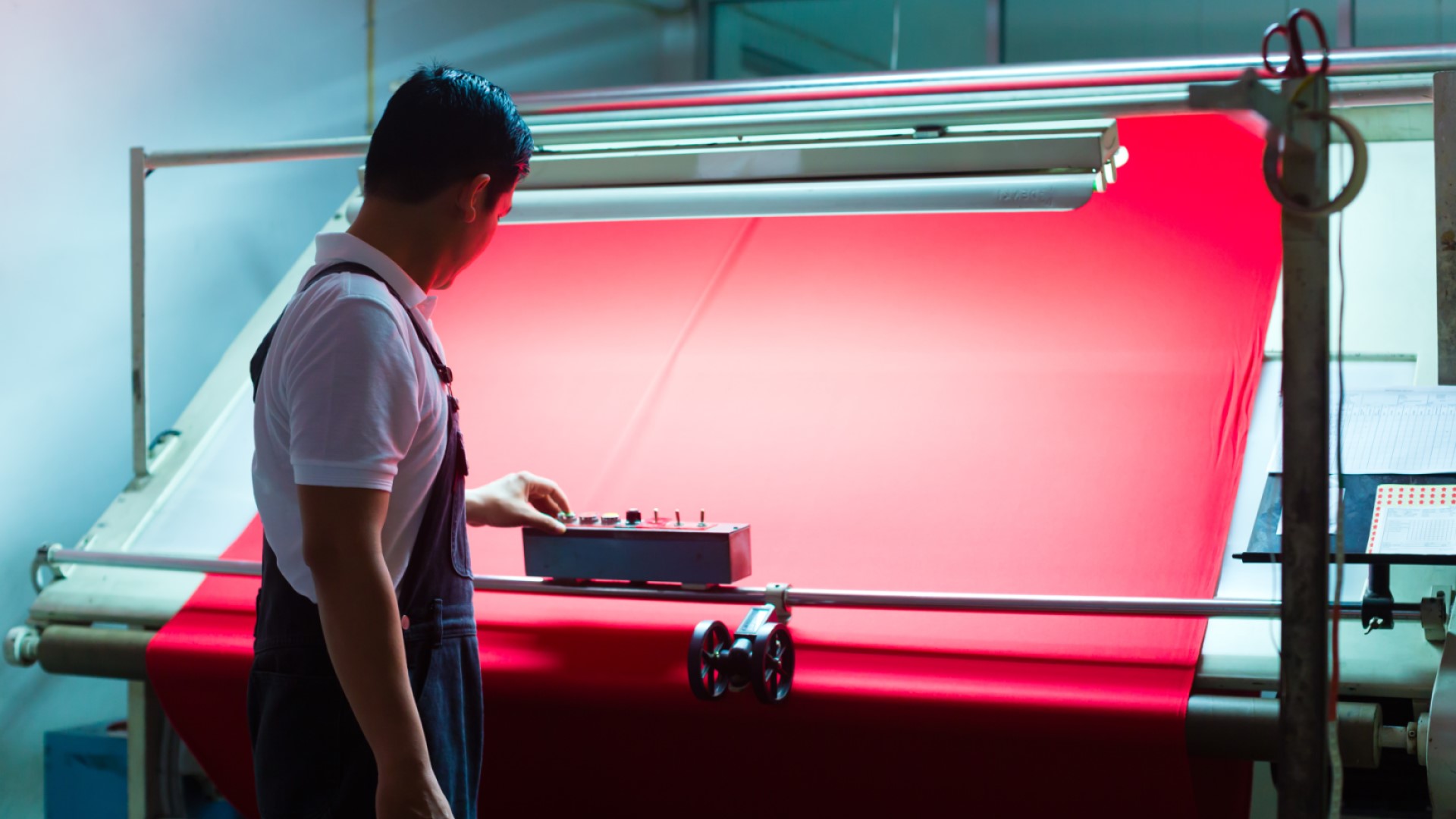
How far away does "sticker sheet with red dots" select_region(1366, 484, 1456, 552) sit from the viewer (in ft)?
5.46

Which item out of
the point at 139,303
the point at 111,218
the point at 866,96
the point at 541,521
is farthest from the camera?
the point at 111,218

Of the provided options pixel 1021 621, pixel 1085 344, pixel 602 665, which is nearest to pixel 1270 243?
pixel 1085 344

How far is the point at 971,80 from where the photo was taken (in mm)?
2090

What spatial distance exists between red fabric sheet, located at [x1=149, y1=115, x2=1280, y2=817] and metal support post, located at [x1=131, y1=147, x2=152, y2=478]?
38cm

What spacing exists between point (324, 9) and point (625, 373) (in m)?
1.68

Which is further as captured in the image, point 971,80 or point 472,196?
point 971,80

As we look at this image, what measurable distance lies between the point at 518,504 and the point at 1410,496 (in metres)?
1.15

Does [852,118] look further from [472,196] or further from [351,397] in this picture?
[351,397]

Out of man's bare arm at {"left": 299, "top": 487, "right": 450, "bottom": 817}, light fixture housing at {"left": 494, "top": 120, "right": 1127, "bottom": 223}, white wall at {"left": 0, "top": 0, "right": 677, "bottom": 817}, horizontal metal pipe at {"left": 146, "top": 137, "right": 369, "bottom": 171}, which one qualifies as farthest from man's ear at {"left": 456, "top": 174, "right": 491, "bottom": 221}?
white wall at {"left": 0, "top": 0, "right": 677, "bottom": 817}

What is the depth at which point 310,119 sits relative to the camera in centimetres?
339

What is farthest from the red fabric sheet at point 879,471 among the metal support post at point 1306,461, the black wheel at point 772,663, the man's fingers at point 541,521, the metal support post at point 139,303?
the metal support post at point 1306,461

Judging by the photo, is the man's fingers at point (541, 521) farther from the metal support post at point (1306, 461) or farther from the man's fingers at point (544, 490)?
the metal support post at point (1306, 461)

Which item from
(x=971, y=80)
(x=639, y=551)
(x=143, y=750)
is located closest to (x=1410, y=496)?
(x=971, y=80)

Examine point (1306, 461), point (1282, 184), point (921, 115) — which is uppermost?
point (921, 115)
